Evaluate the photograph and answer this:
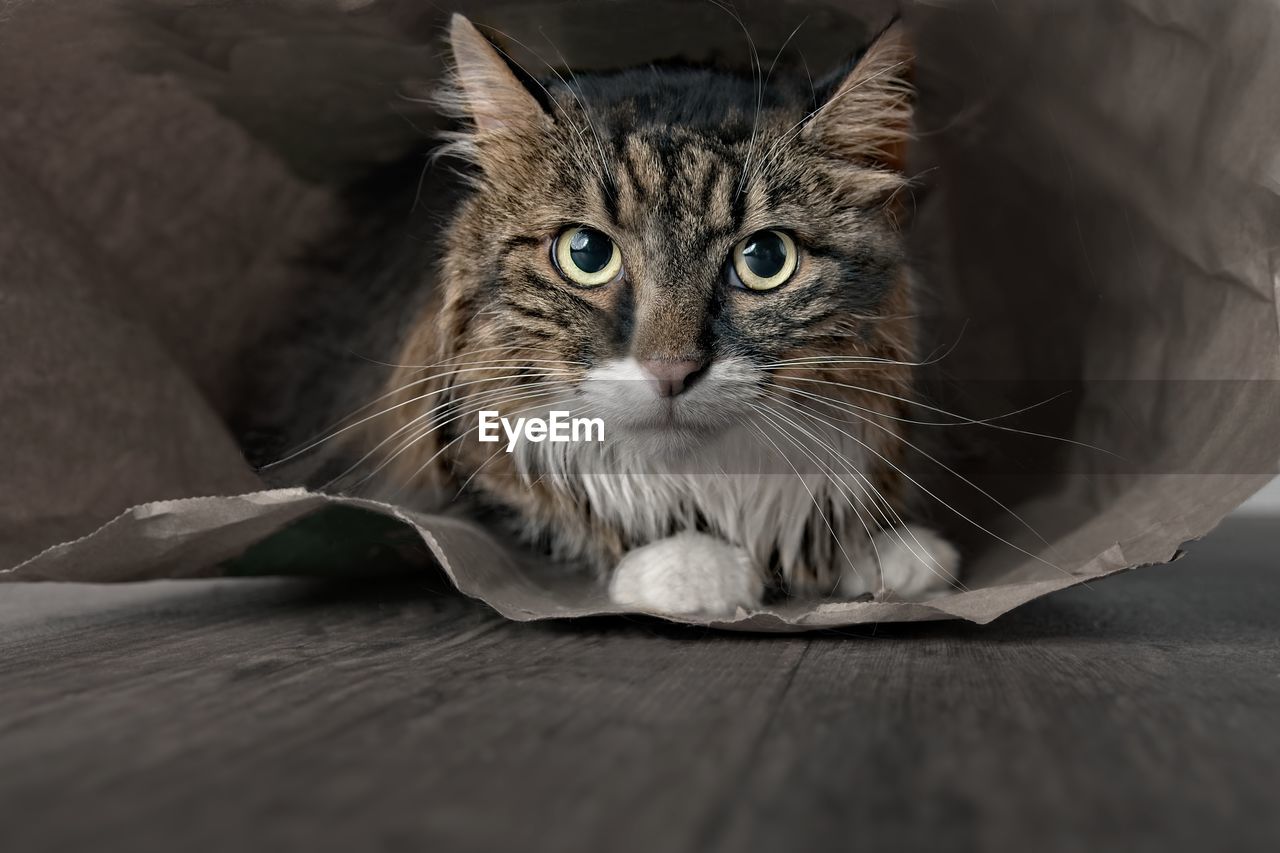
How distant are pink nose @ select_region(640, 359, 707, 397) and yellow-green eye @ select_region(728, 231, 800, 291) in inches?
5.8

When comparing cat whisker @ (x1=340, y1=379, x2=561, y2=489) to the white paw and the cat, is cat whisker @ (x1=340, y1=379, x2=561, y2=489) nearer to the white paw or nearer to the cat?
the cat

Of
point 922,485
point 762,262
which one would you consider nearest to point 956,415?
point 922,485

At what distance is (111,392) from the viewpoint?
1.31 metres

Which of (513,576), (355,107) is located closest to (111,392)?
(355,107)

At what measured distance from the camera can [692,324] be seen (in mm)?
1043

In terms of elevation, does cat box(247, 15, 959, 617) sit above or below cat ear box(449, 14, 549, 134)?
below

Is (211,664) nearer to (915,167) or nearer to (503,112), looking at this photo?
(503,112)

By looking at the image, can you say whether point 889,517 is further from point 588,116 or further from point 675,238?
point 588,116

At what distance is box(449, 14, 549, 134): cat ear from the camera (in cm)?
117

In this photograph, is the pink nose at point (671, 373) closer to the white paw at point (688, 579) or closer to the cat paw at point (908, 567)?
the white paw at point (688, 579)

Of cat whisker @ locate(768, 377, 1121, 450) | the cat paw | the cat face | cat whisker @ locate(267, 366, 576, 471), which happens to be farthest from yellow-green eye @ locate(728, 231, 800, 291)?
the cat paw

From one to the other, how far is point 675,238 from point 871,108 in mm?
346

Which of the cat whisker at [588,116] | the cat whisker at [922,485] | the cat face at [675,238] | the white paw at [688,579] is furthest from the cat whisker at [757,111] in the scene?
the white paw at [688,579]

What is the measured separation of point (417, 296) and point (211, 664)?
34.2 inches
